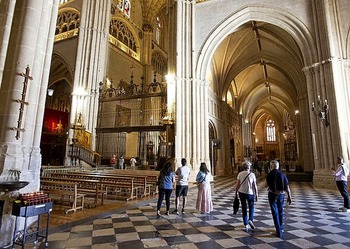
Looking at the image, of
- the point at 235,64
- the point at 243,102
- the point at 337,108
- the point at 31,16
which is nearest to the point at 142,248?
the point at 31,16

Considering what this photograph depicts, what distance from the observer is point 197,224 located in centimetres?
464

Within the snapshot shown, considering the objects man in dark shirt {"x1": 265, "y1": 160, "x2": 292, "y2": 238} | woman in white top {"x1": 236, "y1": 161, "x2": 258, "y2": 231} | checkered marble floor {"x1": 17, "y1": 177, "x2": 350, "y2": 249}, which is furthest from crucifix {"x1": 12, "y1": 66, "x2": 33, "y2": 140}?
man in dark shirt {"x1": 265, "y1": 160, "x2": 292, "y2": 238}

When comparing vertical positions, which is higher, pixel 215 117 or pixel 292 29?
pixel 292 29

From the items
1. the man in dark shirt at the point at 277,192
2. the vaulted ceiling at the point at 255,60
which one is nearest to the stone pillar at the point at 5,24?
the man in dark shirt at the point at 277,192

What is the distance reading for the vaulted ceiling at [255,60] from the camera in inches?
653

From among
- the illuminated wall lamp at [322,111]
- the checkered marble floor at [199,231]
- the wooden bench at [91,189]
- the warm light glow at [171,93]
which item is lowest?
the checkered marble floor at [199,231]

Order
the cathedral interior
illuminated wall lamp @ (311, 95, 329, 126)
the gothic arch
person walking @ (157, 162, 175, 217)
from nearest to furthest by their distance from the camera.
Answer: the cathedral interior < person walking @ (157, 162, 175, 217) < illuminated wall lamp @ (311, 95, 329, 126) < the gothic arch

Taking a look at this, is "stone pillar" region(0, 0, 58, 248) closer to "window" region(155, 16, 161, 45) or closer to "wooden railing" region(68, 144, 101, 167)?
"wooden railing" region(68, 144, 101, 167)

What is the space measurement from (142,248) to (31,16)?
5084 millimetres

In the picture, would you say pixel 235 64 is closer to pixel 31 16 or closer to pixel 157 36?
pixel 157 36

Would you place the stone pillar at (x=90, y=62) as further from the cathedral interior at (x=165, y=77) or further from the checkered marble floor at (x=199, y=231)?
the checkered marble floor at (x=199, y=231)

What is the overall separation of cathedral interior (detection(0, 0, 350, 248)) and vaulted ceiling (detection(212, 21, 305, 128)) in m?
0.11

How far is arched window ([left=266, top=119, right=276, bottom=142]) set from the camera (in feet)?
150

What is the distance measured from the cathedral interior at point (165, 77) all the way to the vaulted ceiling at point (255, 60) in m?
0.11
